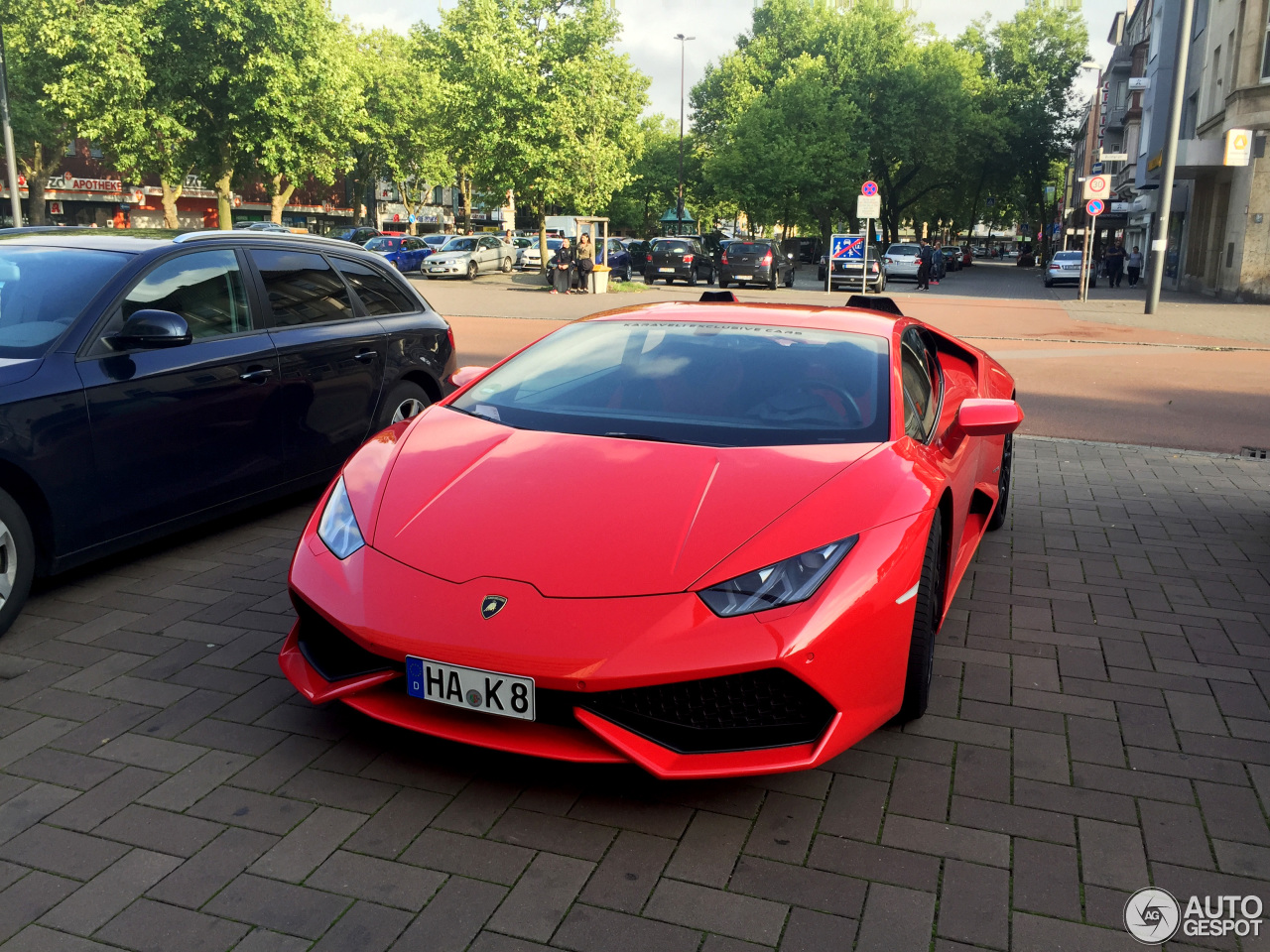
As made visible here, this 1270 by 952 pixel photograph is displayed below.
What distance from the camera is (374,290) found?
649 cm

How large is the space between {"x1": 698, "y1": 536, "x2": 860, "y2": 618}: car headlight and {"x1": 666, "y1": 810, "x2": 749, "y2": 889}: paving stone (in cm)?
59

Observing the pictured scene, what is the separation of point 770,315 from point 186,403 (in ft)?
8.65

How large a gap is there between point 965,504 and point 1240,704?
1.19 meters

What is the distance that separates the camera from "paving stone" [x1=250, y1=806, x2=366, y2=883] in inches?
105

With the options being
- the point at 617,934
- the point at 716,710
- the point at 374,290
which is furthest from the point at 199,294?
the point at 617,934

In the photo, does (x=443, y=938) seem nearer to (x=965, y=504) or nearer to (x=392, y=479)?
(x=392, y=479)

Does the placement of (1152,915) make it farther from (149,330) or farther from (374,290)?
(374,290)

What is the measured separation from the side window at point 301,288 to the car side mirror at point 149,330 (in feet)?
3.33

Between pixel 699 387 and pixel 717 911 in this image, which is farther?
pixel 699 387

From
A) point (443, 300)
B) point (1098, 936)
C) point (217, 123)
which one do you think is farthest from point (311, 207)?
point (1098, 936)

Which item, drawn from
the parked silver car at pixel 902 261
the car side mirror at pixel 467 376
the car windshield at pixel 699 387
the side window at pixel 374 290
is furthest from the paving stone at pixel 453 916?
the parked silver car at pixel 902 261

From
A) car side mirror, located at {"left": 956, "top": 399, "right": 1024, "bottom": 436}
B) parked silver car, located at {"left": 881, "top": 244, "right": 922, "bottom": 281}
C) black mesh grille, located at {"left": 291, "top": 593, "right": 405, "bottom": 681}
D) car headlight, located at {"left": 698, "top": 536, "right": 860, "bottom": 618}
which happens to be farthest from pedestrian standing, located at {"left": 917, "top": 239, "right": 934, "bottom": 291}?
black mesh grille, located at {"left": 291, "top": 593, "right": 405, "bottom": 681}

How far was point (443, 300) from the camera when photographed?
86.6 ft

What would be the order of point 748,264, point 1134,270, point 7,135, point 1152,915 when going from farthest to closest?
1. point 1134,270
2. point 748,264
3. point 7,135
4. point 1152,915
